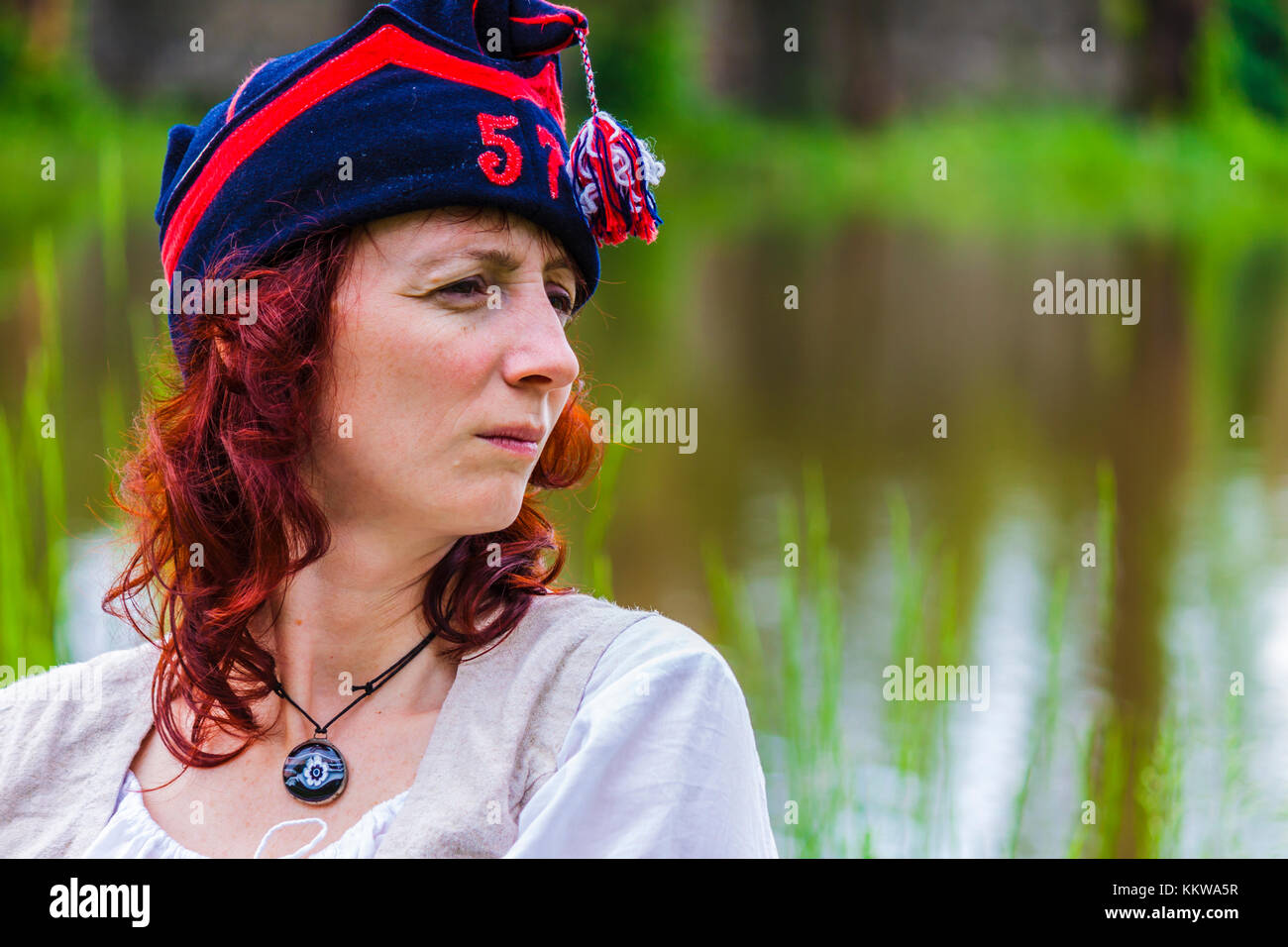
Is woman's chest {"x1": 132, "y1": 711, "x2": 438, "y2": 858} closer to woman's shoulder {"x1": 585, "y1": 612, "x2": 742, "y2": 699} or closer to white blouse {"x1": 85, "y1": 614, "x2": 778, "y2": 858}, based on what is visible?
white blouse {"x1": 85, "y1": 614, "x2": 778, "y2": 858}

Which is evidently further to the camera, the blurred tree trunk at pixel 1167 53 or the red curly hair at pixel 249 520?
the blurred tree trunk at pixel 1167 53

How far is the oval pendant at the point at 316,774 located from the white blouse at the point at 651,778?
Answer: 52 mm

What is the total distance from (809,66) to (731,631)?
13.7 m

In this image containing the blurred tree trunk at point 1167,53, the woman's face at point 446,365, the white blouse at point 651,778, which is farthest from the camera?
the blurred tree trunk at point 1167,53

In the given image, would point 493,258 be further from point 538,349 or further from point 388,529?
point 388,529

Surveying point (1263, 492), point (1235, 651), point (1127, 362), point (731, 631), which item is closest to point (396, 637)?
point (731, 631)

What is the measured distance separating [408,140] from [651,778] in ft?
1.88

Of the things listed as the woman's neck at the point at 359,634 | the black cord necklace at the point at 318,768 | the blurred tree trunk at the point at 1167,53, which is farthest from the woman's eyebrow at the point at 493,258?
the blurred tree trunk at the point at 1167,53

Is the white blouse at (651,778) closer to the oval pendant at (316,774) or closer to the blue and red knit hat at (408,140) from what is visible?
the oval pendant at (316,774)

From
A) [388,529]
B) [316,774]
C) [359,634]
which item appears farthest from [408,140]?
[316,774]

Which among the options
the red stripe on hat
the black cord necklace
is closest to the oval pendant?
the black cord necklace

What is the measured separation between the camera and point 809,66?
14969mm

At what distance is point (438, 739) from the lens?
3.65 feet

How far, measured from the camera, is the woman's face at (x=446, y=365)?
3.69 ft
